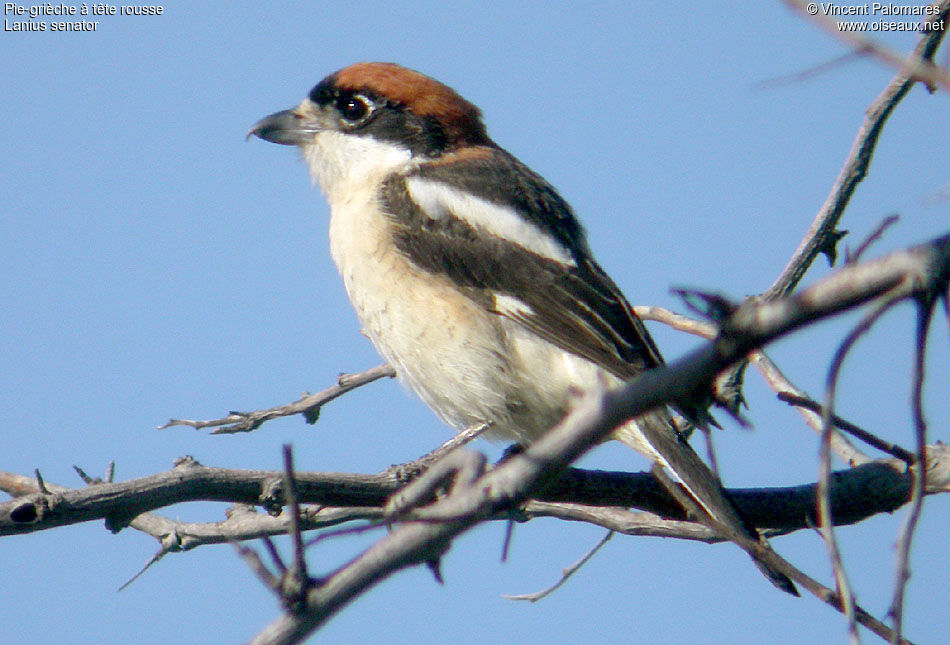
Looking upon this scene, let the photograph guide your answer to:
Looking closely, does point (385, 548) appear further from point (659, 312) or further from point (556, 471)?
point (659, 312)

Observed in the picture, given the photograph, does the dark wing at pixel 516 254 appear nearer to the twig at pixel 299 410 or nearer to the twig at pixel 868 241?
the twig at pixel 299 410

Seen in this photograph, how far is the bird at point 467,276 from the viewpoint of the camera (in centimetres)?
340

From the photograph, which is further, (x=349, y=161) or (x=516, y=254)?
(x=349, y=161)

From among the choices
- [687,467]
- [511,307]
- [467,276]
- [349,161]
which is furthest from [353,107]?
[687,467]

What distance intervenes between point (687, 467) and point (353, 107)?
2.21m

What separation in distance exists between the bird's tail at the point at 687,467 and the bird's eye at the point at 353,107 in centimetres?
184

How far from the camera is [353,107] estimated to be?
430cm

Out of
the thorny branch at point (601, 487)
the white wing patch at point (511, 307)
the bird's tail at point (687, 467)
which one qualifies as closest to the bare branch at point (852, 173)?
the thorny branch at point (601, 487)

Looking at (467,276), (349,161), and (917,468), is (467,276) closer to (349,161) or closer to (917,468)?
(349,161)

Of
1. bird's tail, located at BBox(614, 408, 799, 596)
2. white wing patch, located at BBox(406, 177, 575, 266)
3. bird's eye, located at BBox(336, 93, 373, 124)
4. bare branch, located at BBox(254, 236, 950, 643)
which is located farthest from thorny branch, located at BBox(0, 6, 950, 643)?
bird's eye, located at BBox(336, 93, 373, 124)

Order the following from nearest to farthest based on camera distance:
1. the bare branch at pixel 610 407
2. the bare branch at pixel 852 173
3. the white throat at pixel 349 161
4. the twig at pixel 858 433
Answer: the bare branch at pixel 610 407, the twig at pixel 858 433, the bare branch at pixel 852 173, the white throat at pixel 349 161

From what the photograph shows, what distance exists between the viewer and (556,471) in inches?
51.1

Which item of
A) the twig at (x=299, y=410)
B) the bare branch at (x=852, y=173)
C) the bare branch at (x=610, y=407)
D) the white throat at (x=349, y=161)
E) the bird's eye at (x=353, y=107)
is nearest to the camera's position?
the bare branch at (x=610, y=407)

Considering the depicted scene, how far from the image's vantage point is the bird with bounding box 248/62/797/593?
340cm
